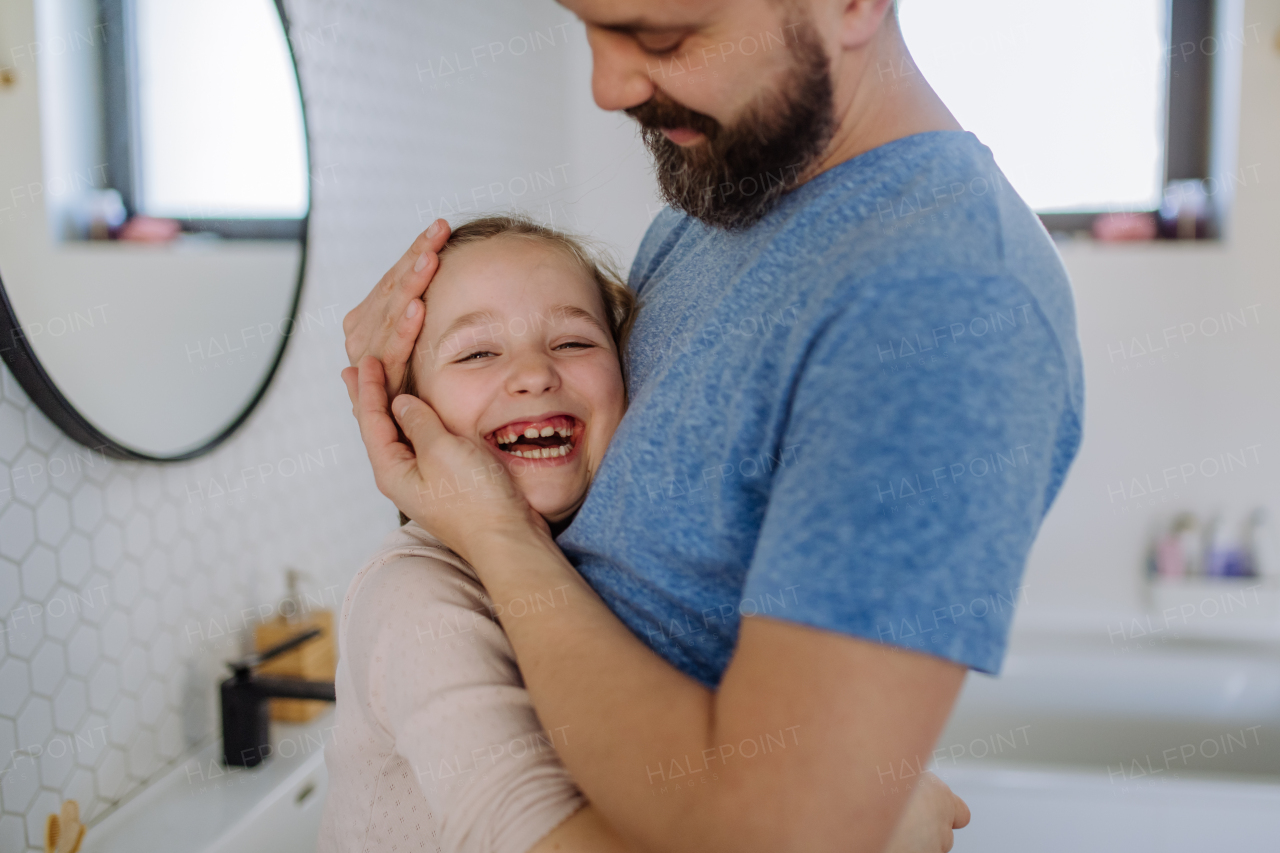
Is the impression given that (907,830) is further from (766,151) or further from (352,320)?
(352,320)

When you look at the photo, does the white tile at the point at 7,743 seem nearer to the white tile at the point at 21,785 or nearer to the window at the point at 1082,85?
the white tile at the point at 21,785

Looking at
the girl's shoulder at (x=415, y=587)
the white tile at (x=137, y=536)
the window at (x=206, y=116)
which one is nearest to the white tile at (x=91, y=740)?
the white tile at (x=137, y=536)

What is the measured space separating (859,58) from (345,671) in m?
0.67

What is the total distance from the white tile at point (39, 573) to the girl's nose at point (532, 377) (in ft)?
1.94

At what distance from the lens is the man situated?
424 mm

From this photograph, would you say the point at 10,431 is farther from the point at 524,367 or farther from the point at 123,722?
the point at 524,367

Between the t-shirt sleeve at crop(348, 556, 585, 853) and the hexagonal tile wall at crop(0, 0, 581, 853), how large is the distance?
52 centimetres

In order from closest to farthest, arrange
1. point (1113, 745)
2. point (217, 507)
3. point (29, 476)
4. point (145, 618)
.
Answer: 1. point (29, 476)
2. point (145, 618)
3. point (217, 507)
4. point (1113, 745)

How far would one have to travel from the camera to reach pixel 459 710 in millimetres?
604

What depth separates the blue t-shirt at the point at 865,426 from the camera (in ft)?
1.38

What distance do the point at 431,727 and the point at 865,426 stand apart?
15.2 inches

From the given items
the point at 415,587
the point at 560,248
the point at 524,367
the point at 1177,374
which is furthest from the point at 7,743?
the point at 1177,374

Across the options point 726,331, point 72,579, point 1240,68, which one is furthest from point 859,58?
point 1240,68

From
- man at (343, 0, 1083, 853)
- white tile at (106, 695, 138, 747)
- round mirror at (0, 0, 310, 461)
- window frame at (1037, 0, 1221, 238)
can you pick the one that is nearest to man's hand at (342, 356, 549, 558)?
man at (343, 0, 1083, 853)
